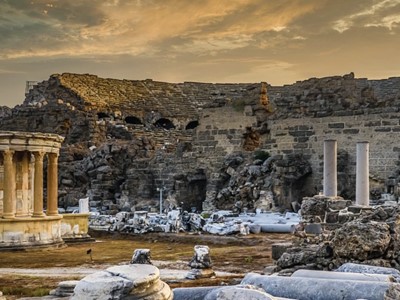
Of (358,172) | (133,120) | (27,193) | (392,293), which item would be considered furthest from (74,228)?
(133,120)

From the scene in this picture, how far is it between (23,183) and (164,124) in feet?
106

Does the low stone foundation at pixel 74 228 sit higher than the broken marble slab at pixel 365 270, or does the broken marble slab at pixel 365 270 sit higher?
the broken marble slab at pixel 365 270

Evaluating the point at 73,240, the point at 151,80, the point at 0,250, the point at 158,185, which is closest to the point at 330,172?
the point at 73,240

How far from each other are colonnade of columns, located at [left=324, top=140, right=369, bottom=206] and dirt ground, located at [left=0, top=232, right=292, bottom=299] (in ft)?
7.41

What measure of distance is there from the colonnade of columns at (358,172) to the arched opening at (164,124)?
31565 millimetres

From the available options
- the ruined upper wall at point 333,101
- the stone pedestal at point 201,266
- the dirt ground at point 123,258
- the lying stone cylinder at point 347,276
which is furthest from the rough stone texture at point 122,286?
the ruined upper wall at point 333,101

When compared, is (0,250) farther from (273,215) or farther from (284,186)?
(284,186)

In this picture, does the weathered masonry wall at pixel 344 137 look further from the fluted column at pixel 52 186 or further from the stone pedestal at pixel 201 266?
the stone pedestal at pixel 201 266

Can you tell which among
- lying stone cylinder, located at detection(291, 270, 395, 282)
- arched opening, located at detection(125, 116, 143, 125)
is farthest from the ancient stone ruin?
arched opening, located at detection(125, 116, 143, 125)

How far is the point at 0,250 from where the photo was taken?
22047 mm

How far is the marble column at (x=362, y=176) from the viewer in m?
23.1

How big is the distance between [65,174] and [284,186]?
12488 mm

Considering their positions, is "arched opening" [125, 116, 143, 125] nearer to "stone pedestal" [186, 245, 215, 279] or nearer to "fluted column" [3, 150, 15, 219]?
"fluted column" [3, 150, 15, 219]

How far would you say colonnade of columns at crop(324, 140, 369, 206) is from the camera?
23.2 metres
